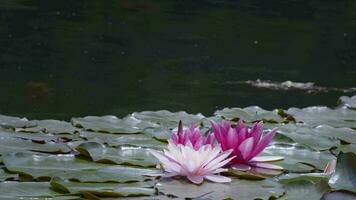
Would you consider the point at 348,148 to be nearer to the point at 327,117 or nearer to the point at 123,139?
the point at 327,117

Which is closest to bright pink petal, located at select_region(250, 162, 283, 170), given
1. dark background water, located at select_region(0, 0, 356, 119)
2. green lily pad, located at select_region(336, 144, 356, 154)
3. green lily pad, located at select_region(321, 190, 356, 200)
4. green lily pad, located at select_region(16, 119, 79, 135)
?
green lily pad, located at select_region(321, 190, 356, 200)

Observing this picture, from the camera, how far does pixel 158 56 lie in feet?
18.3

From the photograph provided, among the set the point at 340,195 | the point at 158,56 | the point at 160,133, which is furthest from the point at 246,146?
the point at 158,56

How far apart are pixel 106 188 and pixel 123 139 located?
441 mm

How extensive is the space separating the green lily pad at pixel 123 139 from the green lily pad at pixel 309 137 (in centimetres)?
31

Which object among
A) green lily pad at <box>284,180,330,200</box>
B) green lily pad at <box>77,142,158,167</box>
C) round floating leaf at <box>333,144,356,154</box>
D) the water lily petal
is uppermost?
round floating leaf at <box>333,144,356,154</box>

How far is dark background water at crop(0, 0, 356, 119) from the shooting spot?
4.21 metres

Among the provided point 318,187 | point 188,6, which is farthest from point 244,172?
point 188,6

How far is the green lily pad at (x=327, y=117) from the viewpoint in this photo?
Answer: 2.25 meters

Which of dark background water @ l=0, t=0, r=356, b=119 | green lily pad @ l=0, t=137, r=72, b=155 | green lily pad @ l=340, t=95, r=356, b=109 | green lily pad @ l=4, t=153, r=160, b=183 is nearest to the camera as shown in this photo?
green lily pad @ l=4, t=153, r=160, b=183

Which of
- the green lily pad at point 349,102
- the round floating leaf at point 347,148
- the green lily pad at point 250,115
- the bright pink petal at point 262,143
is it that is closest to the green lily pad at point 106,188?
the bright pink petal at point 262,143

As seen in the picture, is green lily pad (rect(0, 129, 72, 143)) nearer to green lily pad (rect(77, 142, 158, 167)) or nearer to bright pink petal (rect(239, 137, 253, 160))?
green lily pad (rect(77, 142, 158, 167))

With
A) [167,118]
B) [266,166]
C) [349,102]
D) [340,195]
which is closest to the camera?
[340,195]

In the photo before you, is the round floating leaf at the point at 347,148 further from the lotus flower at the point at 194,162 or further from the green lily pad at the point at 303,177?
the lotus flower at the point at 194,162
